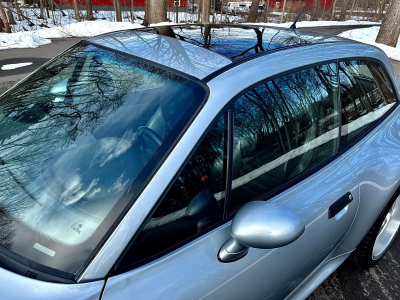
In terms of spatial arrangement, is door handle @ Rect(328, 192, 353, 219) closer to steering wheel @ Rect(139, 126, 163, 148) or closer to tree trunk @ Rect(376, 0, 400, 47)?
steering wheel @ Rect(139, 126, 163, 148)

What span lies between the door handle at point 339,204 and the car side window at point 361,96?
32cm

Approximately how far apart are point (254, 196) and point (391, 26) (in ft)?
50.5

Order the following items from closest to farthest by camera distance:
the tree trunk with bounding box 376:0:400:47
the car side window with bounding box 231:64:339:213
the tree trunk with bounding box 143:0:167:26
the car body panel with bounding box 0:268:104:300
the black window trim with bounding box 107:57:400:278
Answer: the car body panel with bounding box 0:268:104:300 < the black window trim with bounding box 107:57:400:278 < the car side window with bounding box 231:64:339:213 < the tree trunk with bounding box 376:0:400:47 < the tree trunk with bounding box 143:0:167:26

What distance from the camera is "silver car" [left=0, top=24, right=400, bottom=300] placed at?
1146 mm

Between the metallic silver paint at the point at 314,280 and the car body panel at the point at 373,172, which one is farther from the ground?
the car body panel at the point at 373,172

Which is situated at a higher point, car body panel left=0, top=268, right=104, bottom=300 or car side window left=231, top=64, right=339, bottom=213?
car side window left=231, top=64, right=339, bottom=213

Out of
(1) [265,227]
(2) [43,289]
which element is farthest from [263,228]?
(2) [43,289]

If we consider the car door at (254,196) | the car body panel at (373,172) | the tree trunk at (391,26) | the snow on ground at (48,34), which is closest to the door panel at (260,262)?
the car door at (254,196)

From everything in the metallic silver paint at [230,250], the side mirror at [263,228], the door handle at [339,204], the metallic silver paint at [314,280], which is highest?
the side mirror at [263,228]

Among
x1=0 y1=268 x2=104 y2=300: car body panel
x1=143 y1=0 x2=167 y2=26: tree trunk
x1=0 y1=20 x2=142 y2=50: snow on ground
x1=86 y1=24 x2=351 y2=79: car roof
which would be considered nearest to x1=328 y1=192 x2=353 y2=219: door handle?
x1=86 y1=24 x2=351 y2=79: car roof

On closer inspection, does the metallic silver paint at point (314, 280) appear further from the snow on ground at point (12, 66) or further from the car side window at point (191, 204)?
the snow on ground at point (12, 66)

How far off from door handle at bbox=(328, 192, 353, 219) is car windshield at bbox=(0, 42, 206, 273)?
931 mm

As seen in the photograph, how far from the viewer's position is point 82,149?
1436mm

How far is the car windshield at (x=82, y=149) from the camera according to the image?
118cm
